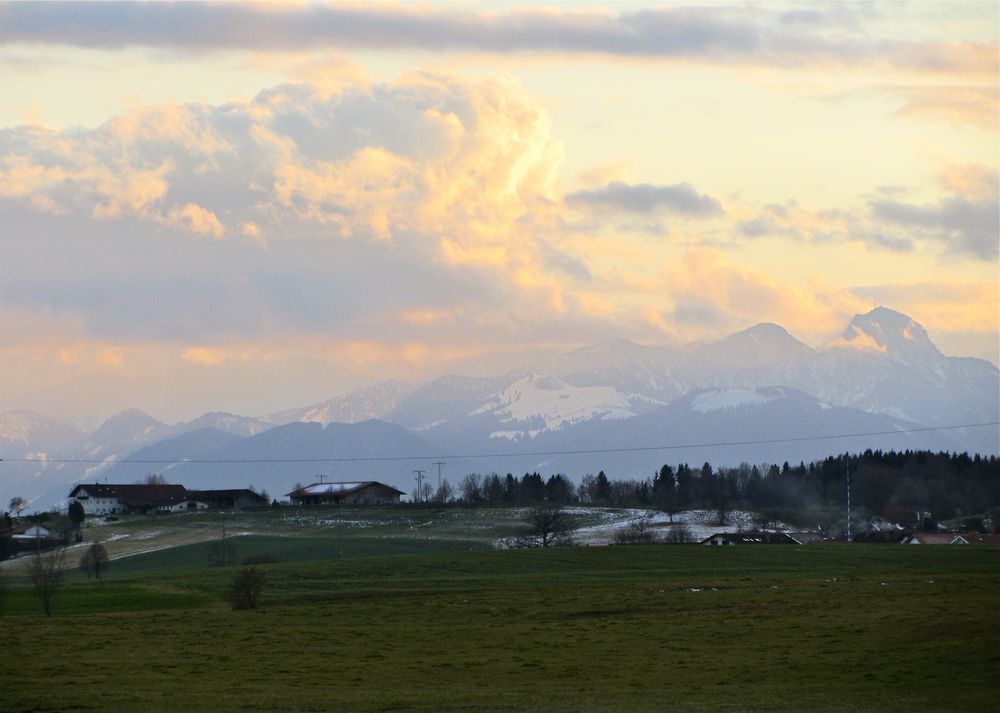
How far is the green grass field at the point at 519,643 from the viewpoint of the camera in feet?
165

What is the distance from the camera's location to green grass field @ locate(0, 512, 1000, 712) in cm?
5034

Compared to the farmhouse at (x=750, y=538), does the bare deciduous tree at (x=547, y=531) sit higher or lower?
higher

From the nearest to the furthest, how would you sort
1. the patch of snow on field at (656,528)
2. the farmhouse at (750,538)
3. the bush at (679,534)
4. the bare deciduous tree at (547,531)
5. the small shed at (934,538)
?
the bare deciduous tree at (547,531), the bush at (679,534), the farmhouse at (750,538), the small shed at (934,538), the patch of snow on field at (656,528)

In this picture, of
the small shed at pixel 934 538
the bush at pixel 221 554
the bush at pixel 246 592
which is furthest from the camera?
the small shed at pixel 934 538

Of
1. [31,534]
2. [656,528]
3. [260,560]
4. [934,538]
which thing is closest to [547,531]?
[656,528]

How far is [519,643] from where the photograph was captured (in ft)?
217

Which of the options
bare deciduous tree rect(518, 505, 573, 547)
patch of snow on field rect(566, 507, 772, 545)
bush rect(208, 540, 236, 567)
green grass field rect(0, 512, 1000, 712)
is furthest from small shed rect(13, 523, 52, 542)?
green grass field rect(0, 512, 1000, 712)

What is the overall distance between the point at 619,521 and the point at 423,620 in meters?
121

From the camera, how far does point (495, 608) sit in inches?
3216

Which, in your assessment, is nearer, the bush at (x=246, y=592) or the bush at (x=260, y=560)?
the bush at (x=246, y=592)

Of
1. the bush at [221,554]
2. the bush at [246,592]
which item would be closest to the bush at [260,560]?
the bush at [221,554]

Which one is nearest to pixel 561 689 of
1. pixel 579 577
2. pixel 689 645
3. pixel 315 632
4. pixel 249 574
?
pixel 689 645

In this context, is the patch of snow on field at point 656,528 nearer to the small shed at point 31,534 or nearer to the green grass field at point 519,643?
the green grass field at point 519,643

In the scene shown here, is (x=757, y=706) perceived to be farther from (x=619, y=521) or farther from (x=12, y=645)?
(x=619, y=521)
